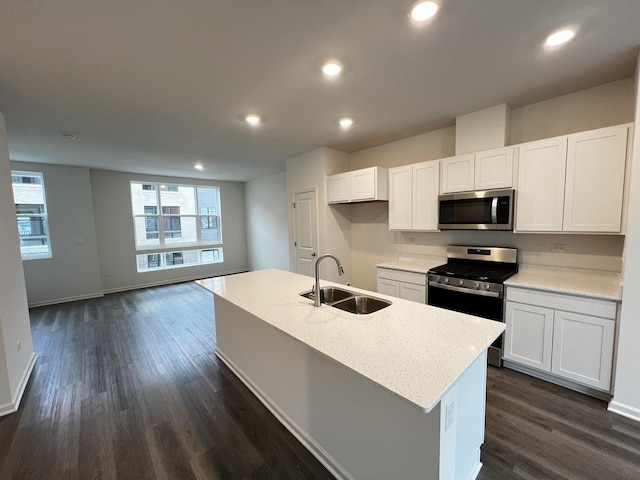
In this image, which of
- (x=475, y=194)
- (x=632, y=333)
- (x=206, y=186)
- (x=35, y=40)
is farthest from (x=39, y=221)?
(x=632, y=333)

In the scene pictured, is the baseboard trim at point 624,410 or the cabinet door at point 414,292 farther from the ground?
the cabinet door at point 414,292

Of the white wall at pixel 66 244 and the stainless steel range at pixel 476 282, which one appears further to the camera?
the white wall at pixel 66 244

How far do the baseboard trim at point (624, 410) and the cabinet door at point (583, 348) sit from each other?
0.10m

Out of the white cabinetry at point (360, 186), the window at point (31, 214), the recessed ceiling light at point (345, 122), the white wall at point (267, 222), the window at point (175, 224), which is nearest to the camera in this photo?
the recessed ceiling light at point (345, 122)

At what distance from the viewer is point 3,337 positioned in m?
2.16

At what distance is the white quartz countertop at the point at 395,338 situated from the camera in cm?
103

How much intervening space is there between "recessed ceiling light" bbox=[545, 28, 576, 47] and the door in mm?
3069

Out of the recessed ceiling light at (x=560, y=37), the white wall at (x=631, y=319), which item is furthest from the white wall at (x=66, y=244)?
the white wall at (x=631, y=319)

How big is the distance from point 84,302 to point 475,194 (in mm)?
6790

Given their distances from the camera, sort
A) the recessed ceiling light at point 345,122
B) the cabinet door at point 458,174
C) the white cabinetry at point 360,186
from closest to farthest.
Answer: the cabinet door at point 458,174 → the recessed ceiling light at point 345,122 → the white cabinetry at point 360,186

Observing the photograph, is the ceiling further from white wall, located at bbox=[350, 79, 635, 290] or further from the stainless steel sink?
the stainless steel sink

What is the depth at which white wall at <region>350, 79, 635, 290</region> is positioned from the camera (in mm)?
2338

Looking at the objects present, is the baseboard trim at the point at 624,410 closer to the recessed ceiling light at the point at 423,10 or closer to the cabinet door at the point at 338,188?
the recessed ceiling light at the point at 423,10

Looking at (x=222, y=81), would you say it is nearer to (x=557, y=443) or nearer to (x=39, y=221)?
(x=557, y=443)
